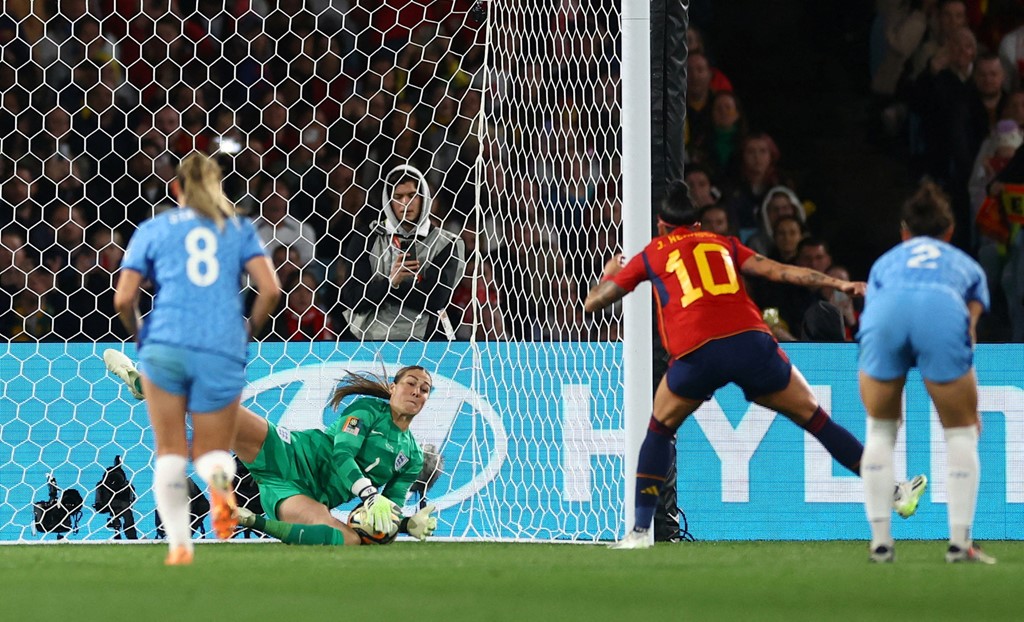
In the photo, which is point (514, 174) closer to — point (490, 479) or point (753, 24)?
point (490, 479)

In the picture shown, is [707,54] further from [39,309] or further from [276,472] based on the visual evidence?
[276,472]

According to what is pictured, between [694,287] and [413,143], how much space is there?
3.58 m

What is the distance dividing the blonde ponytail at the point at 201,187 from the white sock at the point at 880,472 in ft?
7.88

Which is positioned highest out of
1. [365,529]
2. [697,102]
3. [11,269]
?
[697,102]

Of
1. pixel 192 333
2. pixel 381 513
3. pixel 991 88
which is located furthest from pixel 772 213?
pixel 192 333

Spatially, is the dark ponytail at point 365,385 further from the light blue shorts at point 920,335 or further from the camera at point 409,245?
the light blue shorts at point 920,335

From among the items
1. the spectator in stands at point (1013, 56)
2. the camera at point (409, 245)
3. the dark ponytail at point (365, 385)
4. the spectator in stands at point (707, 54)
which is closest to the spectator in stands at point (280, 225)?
the camera at point (409, 245)

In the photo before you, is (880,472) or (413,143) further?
(413,143)

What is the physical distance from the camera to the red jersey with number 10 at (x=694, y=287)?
265 inches

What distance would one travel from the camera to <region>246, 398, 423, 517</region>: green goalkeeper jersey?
748 centimetres

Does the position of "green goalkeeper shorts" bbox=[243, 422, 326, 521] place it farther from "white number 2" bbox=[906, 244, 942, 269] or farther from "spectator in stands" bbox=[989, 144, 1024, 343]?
"spectator in stands" bbox=[989, 144, 1024, 343]

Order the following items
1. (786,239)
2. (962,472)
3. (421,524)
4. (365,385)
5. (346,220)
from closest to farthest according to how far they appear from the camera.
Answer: (962,472), (421,524), (365,385), (346,220), (786,239)

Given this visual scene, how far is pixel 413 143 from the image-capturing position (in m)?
9.91

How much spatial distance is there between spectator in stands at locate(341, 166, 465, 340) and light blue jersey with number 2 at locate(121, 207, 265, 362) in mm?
3007
